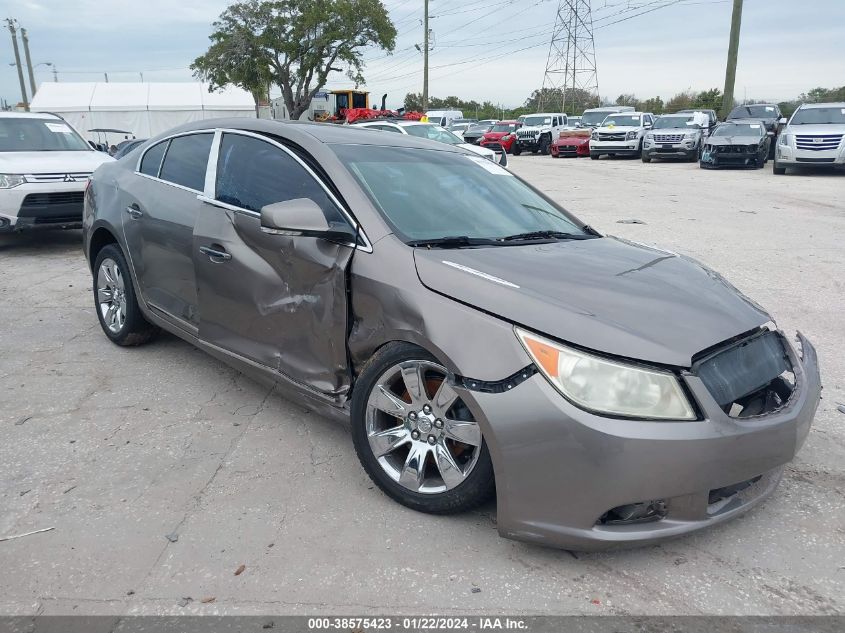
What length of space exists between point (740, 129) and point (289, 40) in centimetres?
3302

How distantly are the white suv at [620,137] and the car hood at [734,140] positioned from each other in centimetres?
584

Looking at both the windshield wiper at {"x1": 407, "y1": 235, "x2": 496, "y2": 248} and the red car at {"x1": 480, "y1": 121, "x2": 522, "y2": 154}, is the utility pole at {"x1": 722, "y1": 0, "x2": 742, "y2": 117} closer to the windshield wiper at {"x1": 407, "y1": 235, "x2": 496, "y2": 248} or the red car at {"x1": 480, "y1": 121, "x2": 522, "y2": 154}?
the red car at {"x1": 480, "y1": 121, "x2": 522, "y2": 154}

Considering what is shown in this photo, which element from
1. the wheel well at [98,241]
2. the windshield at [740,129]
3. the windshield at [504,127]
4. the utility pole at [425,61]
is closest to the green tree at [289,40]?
the utility pole at [425,61]

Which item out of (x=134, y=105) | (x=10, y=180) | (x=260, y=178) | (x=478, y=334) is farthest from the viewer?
(x=134, y=105)

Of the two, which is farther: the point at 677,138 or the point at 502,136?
the point at 502,136

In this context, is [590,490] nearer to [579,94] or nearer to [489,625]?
[489,625]

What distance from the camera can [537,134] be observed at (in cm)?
3228

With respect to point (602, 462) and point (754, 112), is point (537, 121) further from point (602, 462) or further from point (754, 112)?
point (602, 462)

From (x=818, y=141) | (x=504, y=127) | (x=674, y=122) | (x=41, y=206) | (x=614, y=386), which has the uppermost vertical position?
(x=674, y=122)

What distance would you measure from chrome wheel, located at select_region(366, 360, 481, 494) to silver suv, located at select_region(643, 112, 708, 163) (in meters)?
24.3

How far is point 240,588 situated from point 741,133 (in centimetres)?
2281

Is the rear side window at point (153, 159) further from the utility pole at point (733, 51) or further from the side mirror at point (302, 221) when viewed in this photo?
the utility pole at point (733, 51)

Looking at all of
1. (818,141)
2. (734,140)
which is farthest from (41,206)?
(734,140)

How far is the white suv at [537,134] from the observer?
32344mm
